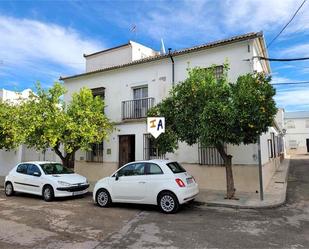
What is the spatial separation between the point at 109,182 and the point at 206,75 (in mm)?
4977

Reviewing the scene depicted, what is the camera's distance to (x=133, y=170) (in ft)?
29.9

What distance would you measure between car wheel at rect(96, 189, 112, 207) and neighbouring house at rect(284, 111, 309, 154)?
47.8m

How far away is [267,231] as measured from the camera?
21.2 feet

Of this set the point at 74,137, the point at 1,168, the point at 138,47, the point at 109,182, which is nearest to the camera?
the point at 109,182

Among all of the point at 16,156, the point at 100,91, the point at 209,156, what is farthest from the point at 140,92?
the point at 16,156

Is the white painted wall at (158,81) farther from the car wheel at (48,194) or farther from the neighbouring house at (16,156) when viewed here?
→ the car wheel at (48,194)

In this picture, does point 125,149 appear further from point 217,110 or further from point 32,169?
point 217,110

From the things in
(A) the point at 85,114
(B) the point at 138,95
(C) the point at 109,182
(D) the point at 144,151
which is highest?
(B) the point at 138,95

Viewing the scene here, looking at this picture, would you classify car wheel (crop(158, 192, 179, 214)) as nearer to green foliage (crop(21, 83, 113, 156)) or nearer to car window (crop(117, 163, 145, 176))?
car window (crop(117, 163, 145, 176))

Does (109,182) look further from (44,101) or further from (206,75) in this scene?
(44,101)

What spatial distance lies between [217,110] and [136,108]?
21.7 feet

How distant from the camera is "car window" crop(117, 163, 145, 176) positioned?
29.3ft

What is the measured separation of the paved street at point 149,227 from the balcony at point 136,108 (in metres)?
6.04

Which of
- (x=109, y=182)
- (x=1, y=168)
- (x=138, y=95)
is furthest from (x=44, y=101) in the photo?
(x=1, y=168)
